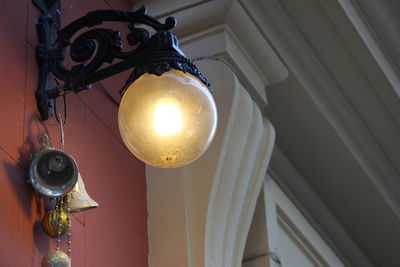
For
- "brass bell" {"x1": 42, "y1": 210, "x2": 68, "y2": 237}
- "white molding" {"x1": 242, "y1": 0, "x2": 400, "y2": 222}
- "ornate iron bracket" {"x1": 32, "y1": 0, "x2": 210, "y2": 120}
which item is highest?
"white molding" {"x1": 242, "y1": 0, "x2": 400, "y2": 222}

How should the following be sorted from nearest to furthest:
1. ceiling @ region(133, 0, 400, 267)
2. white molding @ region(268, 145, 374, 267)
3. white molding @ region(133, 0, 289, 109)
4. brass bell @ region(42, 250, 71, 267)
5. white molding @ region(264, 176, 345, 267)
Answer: brass bell @ region(42, 250, 71, 267) < white molding @ region(133, 0, 289, 109) < ceiling @ region(133, 0, 400, 267) < white molding @ region(264, 176, 345, 267) < white molding @ region(268, 145, 374, 267)

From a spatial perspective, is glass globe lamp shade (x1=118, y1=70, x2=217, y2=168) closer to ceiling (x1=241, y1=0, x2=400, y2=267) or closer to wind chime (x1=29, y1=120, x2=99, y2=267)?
wind chime (x1=29, y1=120, x2=99, y2=267)

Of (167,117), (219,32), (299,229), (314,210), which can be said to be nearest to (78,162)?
(167,117)

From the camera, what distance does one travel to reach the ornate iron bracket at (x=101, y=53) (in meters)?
2.28

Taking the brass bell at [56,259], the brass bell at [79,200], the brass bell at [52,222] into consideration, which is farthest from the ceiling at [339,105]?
the brass bell at [56,259]

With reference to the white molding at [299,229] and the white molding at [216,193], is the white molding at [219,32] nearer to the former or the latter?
the white molding at [216,193]

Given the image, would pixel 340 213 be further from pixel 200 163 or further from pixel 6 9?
pixel 6 9

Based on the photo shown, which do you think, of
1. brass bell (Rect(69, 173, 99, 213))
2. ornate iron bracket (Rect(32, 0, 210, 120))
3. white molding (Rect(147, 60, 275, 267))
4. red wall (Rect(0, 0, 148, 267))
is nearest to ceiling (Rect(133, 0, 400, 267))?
white molding (Rect(147, 60, 275, 267))

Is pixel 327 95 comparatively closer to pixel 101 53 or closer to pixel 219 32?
pixel 219 32

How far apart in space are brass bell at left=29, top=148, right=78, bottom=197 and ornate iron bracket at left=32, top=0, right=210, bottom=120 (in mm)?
173

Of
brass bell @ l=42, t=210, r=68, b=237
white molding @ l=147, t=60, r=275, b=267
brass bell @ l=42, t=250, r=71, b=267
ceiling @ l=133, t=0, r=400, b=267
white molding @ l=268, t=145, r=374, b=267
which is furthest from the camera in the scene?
white molding @ l=268, t=145, r=374, b=267

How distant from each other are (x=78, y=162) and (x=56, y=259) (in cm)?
48

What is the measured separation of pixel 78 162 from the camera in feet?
8.70

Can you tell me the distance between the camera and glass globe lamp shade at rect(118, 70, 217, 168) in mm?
2225
